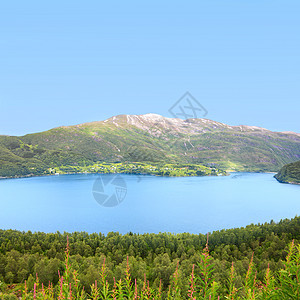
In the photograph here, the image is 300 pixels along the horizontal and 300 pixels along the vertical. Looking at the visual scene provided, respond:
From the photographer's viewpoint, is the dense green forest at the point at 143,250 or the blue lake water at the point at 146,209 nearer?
the dense green forest at the point at 143,250

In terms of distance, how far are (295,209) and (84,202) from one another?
111269 millimetres

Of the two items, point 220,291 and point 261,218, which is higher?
point 220,291

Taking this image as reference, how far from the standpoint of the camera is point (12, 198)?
451 ft

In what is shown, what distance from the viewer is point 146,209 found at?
4710 inches

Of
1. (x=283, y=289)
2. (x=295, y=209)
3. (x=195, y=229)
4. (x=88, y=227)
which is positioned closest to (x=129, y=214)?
(x=88, y=227)

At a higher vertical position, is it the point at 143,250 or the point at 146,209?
the point at 143,250

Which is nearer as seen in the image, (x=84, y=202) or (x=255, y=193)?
(x=84, y=202)

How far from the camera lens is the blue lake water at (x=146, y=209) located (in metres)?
92.2

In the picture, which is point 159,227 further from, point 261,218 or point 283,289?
point 283,289

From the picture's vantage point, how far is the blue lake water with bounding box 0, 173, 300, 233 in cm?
9219

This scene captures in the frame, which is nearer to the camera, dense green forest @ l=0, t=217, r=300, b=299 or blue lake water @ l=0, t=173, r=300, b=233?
dense green forest @ l=0, t=217, r=300, b=299

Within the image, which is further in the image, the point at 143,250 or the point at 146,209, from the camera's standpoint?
the point at 146,209

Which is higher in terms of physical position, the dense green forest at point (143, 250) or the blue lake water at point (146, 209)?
the dense green forest at point (143, 250)

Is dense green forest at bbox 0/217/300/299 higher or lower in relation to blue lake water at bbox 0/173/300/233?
higher
